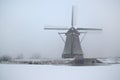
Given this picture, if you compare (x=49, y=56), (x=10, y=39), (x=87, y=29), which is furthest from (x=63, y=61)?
(x=10, y=39)

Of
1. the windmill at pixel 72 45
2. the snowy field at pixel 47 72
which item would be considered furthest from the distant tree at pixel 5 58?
the windmill at pixel 72 45

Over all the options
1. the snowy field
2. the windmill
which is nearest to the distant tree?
the snowy field

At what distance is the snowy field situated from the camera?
3754 mm

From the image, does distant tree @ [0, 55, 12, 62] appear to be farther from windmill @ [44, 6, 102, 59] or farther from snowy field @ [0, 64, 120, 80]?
windmill @ [44, 6, 102, 59]

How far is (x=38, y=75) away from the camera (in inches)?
148

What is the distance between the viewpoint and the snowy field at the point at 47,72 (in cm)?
375

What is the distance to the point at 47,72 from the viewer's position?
3.77 m

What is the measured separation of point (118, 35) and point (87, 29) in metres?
0.68

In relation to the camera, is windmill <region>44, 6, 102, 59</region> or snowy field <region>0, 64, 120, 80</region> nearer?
snowy field <region>0, 64, 120, 80</region>

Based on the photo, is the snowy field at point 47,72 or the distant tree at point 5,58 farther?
the distant tree at point 5,58

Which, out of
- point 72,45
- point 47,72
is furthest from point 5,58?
point 72,45

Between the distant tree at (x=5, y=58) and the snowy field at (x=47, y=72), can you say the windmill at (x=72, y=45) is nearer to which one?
the snowy field at (x=47, y=72)

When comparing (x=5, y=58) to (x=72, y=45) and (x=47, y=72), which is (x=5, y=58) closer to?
(x=47, y=72)

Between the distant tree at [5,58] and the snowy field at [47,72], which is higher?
the distant tree at [5,58]
